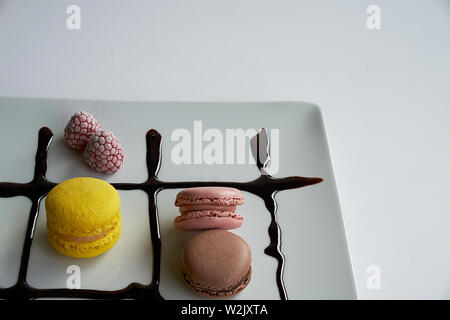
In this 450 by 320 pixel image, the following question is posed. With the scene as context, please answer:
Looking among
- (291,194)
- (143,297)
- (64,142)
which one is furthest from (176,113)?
(143,297)

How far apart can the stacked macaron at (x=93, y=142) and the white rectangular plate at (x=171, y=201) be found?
4 cm

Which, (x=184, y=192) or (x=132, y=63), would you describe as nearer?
(x=184, y=192)

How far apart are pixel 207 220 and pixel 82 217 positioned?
0.35 m

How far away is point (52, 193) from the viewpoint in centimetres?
123

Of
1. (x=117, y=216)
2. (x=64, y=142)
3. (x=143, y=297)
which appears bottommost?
(x=143, y=297)

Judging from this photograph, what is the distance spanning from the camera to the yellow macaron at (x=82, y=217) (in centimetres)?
120

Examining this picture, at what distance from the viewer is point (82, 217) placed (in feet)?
3.92

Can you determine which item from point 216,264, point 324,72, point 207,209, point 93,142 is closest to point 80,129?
point 93,142

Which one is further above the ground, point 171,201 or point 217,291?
point 171,201

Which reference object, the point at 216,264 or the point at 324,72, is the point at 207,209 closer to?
the point at 216,264

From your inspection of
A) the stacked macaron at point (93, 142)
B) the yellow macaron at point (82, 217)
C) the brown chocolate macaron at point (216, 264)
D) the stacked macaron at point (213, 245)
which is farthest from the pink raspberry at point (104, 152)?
the brown chocolate macaron at point (216, 264)

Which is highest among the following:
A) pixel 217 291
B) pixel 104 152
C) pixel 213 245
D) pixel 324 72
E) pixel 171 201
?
pixel 324 72

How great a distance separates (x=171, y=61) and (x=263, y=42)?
483mm
